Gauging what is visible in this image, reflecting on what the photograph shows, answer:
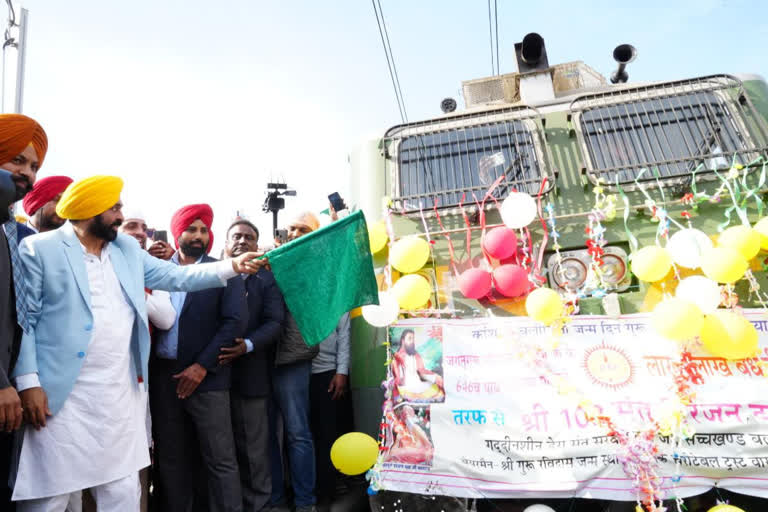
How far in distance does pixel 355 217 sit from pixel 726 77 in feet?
10.4

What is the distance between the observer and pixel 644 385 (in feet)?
8.72

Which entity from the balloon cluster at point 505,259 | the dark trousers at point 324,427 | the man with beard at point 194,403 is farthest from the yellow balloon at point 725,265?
the man with beard at point 194,403

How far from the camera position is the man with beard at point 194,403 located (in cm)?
275

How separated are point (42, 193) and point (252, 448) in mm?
2114

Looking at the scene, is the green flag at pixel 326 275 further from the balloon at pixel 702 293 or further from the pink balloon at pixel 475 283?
the balloon at pixel 702 293

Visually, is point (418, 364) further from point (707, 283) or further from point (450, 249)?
point (707, 283)

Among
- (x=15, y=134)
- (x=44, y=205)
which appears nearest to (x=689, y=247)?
(x=15, y=134)

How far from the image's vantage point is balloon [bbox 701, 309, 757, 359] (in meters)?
2.50

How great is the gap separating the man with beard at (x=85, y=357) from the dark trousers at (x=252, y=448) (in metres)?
0.88

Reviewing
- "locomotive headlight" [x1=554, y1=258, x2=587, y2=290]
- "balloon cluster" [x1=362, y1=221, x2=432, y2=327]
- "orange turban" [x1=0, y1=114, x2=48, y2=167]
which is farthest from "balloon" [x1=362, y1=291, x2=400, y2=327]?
"orange turban" [x1=0, y1=114, x2=48, y2=167]

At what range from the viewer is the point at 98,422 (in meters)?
1.92

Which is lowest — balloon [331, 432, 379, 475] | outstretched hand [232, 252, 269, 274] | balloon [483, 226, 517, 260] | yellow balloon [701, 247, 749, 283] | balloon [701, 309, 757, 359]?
balloon [331, 432, 379, 475]

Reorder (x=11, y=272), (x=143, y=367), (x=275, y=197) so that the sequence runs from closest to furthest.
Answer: (x=11, y=272) → (x=143, y=367) → (x=275, y=197)

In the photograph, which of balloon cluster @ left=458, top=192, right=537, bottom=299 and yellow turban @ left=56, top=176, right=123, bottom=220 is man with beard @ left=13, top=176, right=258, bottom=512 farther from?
balloon cluster @ left=458, top=192, right=537, bottom=299
